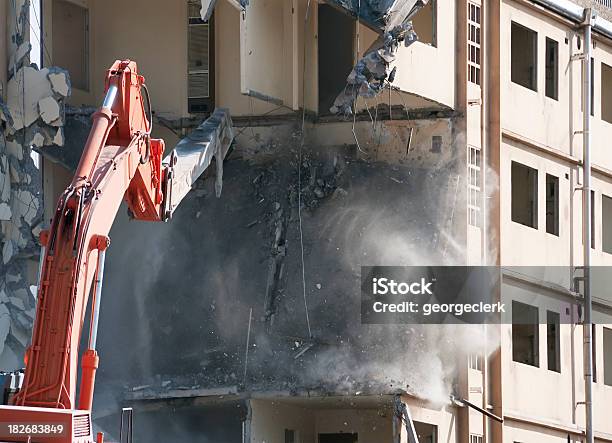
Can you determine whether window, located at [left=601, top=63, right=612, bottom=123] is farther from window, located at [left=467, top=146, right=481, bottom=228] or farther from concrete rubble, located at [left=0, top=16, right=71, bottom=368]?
→ concrete rubble, located at [left=0, top=16, right=71, bottom=368]

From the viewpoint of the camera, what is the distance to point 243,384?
29.8m

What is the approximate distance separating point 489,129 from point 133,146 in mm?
12302

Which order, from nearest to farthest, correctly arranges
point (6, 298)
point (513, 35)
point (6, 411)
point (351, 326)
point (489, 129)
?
1. point (6, 411)
2. point (6, 298)
3. point (351, 326)
4. point (489, 129)
5. point (513, 35)

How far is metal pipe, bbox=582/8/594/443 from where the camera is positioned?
34250 mm

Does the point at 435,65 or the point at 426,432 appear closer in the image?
the point at 426,432

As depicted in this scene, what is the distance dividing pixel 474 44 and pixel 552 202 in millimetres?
4219

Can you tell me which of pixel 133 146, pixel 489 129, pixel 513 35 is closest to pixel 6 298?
pixel 133 146

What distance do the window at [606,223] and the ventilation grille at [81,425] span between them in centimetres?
2075

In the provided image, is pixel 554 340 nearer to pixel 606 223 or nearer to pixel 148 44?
pixel 606 223

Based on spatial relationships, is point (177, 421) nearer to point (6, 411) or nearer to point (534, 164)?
point (534, 164)

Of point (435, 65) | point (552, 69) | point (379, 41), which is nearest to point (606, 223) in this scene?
point (552, 69)

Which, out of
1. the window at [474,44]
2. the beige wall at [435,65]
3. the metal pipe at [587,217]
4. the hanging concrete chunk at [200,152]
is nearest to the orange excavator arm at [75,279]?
the hanging concrete chunk at [200,152]

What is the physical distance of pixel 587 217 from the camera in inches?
1387

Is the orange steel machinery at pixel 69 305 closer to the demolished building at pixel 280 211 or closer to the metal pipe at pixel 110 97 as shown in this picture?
the metal pipe at pixel 110 97
